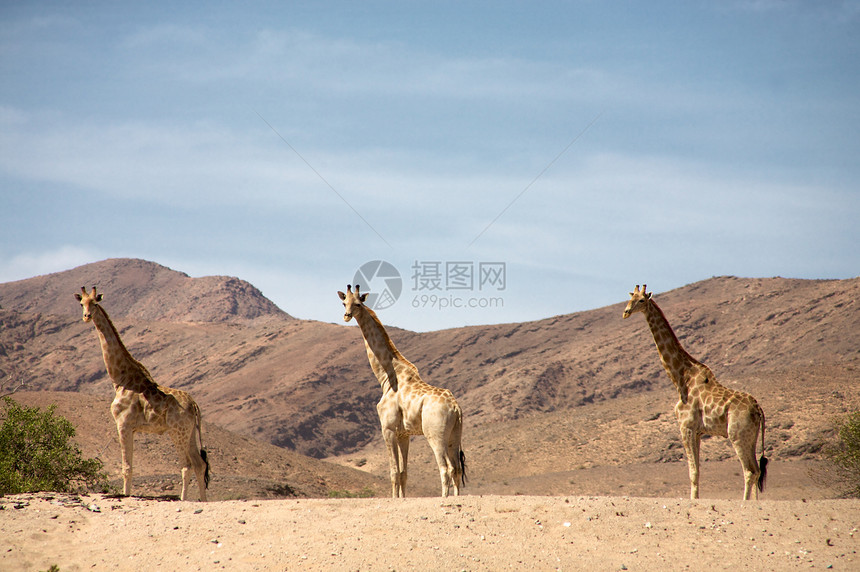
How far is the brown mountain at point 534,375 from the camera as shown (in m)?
39.8

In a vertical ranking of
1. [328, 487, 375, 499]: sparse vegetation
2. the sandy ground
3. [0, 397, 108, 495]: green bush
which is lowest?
[328, 487, 375, 499]: sparse vegetation

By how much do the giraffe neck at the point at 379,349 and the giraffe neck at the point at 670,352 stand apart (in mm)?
6101

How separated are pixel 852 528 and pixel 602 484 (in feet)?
73.1

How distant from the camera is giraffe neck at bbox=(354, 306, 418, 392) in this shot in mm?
16891

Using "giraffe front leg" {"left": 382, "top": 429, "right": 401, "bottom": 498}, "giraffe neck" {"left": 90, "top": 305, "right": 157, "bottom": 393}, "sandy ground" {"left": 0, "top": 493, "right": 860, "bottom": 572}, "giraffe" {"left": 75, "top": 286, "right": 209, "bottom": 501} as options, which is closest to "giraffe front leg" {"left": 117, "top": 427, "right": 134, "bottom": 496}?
"giraffe" {"left": 75, "top": 286, "right": 209, "bottom": 501}

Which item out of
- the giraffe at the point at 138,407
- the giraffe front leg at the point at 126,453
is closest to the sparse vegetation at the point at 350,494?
the giraffe at the point at 138,407

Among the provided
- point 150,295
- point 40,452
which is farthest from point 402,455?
point 150,295

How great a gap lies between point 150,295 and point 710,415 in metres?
163

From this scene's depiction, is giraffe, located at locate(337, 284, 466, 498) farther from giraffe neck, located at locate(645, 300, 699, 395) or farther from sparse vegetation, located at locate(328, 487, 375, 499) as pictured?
sparse vegetation, located at locate(328, 487, 375, 499)

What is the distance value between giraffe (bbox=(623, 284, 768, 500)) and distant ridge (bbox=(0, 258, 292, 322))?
135638 mm

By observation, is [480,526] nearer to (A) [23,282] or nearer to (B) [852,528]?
(B) [852,528]

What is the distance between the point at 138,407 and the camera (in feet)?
52.5

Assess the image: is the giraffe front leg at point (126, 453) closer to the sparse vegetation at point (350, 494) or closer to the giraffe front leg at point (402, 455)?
the giraffe front leg at point (402, 455)

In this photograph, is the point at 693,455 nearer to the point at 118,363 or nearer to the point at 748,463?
the point at 748,463
